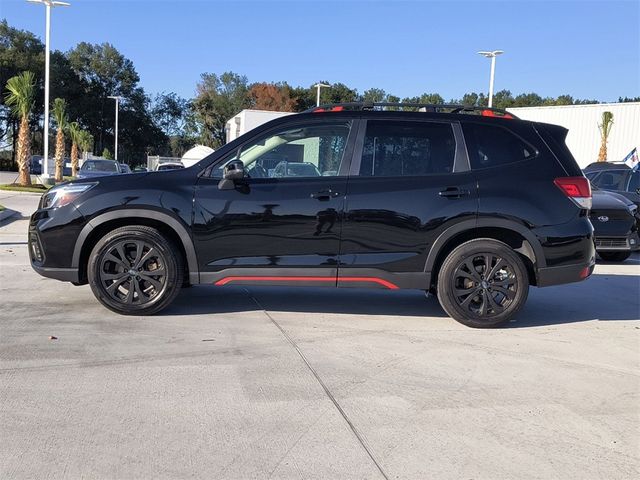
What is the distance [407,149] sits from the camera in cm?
569

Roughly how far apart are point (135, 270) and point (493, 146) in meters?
3.83

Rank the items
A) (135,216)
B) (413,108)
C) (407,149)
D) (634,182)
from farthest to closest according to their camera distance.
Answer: (634,182), (413,108), (407,149), (135,216)

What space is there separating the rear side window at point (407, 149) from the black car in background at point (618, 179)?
7.92m

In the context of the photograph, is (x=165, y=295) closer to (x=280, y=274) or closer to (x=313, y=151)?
(x=280, y=274)

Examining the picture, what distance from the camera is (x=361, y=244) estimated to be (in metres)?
5.53

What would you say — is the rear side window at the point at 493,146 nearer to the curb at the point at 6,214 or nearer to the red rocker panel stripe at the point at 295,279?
the red rocker panel stripe at the point at 295,279

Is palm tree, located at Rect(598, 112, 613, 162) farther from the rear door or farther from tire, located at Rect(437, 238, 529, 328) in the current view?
the rear door

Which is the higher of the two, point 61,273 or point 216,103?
point 216,103

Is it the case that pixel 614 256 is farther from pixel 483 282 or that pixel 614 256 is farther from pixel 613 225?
pixel 483 282

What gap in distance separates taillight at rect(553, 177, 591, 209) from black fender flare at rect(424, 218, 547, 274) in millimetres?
559

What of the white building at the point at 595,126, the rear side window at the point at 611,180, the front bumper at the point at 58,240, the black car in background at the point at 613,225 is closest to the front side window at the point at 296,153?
the front bumper at the point at 58,240

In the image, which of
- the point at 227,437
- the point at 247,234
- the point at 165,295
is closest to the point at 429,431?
the point at 227,437

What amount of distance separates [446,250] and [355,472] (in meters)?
3.20

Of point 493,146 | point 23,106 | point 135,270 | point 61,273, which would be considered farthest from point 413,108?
point 23,106
